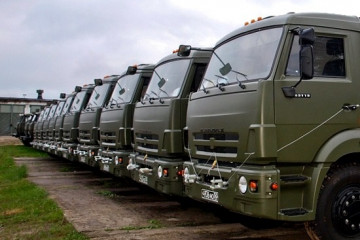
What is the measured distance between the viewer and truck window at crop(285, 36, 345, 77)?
509 centimetres

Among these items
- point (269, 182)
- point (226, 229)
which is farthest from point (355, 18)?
point (226, 229)

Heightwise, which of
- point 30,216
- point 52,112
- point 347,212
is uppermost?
point 52,112

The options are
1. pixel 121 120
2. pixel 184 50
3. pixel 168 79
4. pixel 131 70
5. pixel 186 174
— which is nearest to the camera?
pixel 186 174

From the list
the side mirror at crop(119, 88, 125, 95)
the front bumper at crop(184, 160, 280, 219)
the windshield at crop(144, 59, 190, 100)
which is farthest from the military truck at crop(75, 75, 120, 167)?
the front bumper at crop(184, 160, 280, 219)

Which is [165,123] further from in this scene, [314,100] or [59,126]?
[59,126]

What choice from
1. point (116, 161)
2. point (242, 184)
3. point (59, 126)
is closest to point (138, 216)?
point (116, 161)

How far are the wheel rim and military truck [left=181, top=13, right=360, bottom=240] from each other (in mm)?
11

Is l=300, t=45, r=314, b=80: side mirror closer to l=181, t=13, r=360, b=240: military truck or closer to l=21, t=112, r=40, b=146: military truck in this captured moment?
l=181, t=13, r=360, b=240: military truck

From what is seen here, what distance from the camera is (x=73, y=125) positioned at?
39.8ft

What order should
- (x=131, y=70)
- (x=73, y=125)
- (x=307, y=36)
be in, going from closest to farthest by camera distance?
1. (x=307, y=36)
2. (x=131, y=70)
3. (x=73, y=125)

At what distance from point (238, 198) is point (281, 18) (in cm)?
203

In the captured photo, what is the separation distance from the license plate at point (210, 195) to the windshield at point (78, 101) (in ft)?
26.0

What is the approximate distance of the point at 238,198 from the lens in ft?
15.8

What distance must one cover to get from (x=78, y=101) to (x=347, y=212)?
9.48 m
